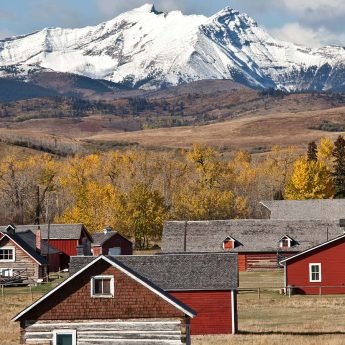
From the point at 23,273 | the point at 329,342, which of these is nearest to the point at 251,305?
the point at 329,342

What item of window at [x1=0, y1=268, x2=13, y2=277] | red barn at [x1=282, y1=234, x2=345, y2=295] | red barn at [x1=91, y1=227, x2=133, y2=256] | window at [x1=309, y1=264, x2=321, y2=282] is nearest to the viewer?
red barn at [x1=282, y1=234, x2=345, y2=295]

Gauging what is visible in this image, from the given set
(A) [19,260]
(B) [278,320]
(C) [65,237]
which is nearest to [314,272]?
(B) [278,320]

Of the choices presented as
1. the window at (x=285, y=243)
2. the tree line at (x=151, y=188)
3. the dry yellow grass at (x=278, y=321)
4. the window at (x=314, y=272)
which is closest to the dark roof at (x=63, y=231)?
the tree line at (x=151, y=188)

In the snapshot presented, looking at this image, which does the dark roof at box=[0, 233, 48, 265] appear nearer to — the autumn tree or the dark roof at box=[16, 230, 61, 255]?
the dark roof at box=[16, 230, 61, 255]

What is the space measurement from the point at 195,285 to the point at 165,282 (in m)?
1.52

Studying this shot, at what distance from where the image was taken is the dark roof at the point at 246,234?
83.6m

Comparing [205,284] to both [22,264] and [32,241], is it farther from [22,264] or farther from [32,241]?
[32,241]

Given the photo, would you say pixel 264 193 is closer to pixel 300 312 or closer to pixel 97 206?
pixel 97 206

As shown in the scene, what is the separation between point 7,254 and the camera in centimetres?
8456

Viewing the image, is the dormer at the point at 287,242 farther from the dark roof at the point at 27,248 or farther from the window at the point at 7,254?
the window at the point at 7,254

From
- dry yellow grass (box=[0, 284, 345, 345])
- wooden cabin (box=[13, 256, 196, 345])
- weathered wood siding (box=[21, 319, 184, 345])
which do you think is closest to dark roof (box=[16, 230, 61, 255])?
dry yellow grass (box=[0, 284, 345, 345])

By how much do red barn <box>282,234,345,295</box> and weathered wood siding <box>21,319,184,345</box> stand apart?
31.6 meters

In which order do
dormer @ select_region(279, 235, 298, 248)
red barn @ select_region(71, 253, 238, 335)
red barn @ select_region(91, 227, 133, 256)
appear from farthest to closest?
red barn @ select_region(91, 227, 133, 256) → dormer @ select_region(279, 235, 298, 248) → red barn @ select_region(71, 253, 238, 335)

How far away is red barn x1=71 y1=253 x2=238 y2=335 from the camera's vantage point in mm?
48812
